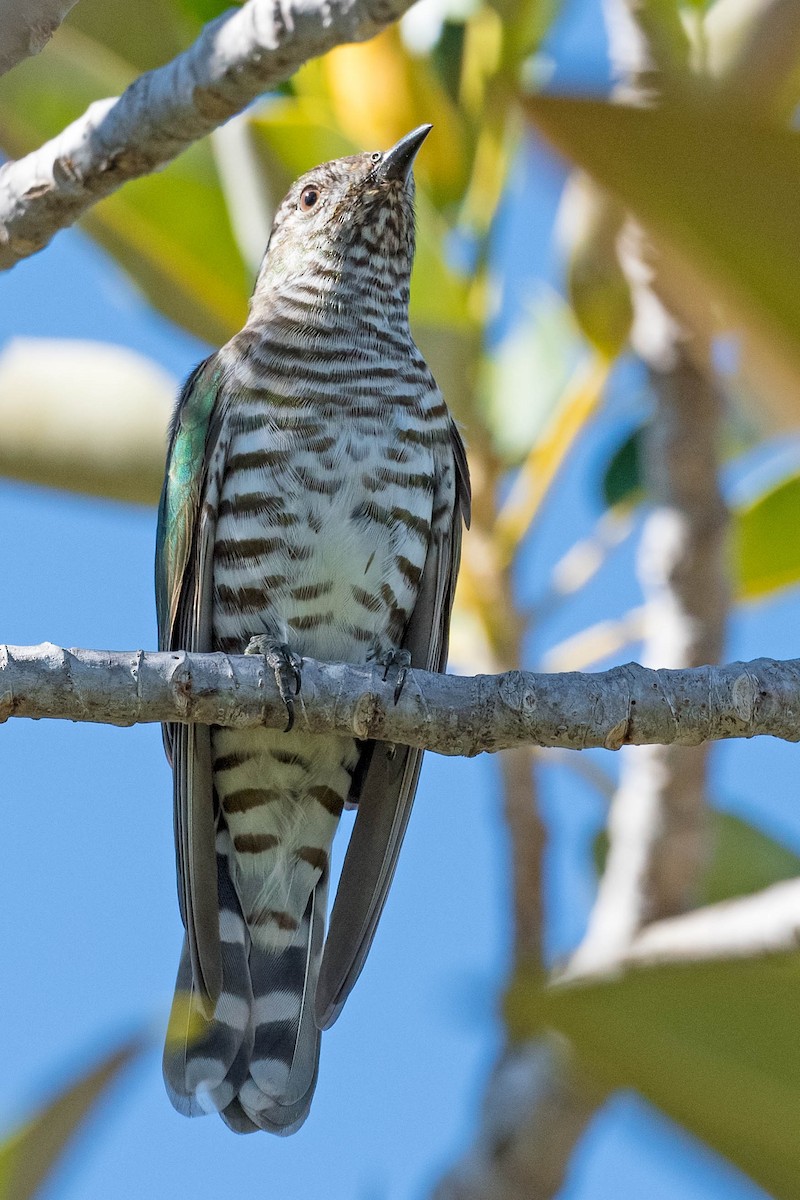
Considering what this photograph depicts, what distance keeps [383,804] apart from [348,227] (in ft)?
6.19

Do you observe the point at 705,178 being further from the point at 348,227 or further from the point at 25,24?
the point at 348,227

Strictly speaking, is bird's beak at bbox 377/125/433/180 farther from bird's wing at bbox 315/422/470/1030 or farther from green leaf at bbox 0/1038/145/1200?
green leaf at bbox 0/1038/145/1200

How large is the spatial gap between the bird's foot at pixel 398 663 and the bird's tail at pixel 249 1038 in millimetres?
955

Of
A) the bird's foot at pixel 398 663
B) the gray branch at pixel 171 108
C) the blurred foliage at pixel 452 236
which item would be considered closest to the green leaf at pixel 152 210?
the blurred foliage at pixel 452 236

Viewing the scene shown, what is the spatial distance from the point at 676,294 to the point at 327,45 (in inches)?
67.8

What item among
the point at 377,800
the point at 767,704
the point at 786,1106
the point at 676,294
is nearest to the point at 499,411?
the point at 676,294

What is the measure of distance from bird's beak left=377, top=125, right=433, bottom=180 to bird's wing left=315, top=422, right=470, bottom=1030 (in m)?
0.87

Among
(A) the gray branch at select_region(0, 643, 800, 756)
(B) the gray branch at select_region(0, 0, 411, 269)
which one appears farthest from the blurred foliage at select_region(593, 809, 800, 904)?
(B) the gray branch at select_region(0, 0, 411, 269)

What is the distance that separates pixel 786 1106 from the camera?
1830 millimetres

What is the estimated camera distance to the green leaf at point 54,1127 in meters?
3.79

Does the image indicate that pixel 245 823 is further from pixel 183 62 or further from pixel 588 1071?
pixel 588 1071

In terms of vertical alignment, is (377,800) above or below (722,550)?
below

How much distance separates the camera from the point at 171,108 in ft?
9.29

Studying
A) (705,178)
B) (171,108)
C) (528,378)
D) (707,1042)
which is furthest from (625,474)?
(707,1042)
